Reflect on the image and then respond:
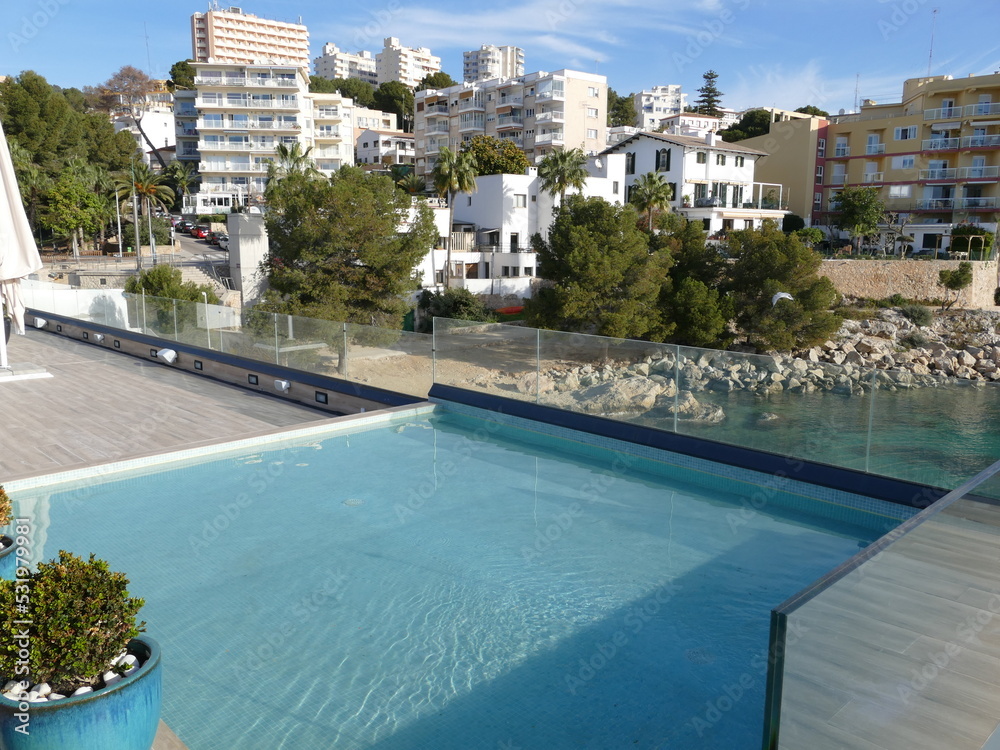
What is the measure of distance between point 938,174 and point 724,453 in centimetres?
5478

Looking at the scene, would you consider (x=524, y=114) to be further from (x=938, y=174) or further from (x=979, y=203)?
(x=979, y=203)

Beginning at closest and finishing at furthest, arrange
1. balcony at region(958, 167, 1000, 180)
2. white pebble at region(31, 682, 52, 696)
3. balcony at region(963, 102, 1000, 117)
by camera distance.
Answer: white pebble at region(31, 682, 52, 696), balcony at region(958, 167, 1000, 180), balcony at region(963, 102, 1000, 117)

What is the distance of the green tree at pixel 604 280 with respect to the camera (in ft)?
96.1

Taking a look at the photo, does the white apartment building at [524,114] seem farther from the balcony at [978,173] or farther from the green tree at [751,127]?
the balcony at [978,173]

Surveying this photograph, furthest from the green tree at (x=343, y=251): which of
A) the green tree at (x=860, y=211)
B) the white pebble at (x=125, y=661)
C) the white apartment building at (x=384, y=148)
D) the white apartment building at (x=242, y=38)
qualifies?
the white apartment building at (x=242, y=38)

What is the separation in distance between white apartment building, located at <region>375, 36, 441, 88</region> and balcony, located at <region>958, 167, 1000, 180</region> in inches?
5464

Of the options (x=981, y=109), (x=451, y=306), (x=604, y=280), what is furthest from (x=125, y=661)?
(x=981, y=109)

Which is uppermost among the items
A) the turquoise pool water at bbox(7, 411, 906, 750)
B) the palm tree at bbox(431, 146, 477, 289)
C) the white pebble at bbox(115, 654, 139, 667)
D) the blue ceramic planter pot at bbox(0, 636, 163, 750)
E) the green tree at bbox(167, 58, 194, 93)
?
the green tree at bbox(167, 58, 194, 93)

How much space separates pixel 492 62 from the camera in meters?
174

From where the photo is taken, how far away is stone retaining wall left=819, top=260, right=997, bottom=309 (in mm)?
44531

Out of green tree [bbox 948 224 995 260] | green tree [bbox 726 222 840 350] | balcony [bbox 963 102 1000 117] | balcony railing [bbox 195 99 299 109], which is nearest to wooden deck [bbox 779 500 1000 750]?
green tree [bbox 726 222 840 350]

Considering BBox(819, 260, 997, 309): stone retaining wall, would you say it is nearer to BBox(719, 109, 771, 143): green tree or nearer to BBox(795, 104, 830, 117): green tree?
BBox(719, 109, 771, 143): green tree

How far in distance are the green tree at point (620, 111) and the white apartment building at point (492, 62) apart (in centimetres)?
6470

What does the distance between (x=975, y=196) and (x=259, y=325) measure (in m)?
54.5
